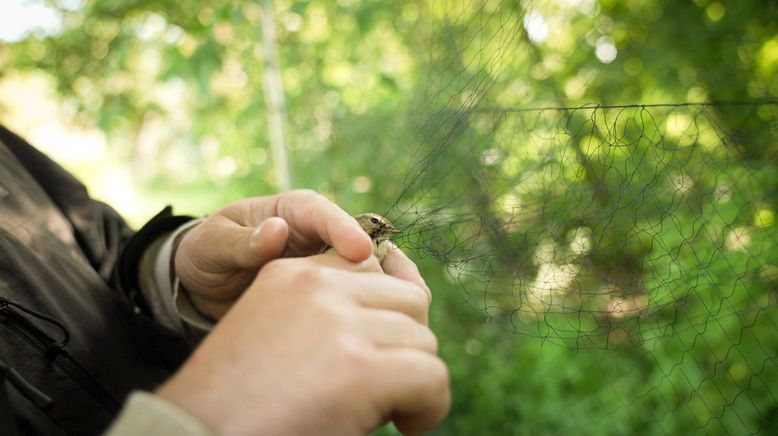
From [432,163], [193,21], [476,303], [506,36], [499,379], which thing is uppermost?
[193,21]

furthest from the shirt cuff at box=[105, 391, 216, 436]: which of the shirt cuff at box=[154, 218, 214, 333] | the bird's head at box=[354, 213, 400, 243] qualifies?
the shirt cuff at box=[154, 218, 214, 333]

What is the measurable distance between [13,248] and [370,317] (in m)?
0.78

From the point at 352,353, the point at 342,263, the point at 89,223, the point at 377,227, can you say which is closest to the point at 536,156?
the point at 377,227

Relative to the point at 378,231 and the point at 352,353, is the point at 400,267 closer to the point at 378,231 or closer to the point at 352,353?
the point at 378,231

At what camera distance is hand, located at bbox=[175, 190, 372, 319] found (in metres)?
0.77

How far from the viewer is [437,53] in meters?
1.21

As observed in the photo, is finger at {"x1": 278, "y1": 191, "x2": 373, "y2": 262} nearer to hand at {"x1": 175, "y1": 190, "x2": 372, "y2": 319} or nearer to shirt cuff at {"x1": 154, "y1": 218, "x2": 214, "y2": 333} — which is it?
hand at {"x1": 175, "y1": 190, "x2": 372, "y2": 319}

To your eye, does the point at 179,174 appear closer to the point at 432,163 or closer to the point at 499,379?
the point at 499,379

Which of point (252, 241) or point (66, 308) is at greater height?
point (252, 241)

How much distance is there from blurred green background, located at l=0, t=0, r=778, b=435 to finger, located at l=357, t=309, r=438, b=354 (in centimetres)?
24

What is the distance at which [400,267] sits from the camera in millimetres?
794

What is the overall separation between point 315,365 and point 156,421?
15cm

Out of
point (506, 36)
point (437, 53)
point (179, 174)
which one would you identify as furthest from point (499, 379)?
point (179, 174)

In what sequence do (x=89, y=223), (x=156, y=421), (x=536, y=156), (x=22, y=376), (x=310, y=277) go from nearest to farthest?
(x=156, y=421)
(x=310, y=277)
(x=22, y=376)
(x=536, y=156)
(x=89, y=223)
